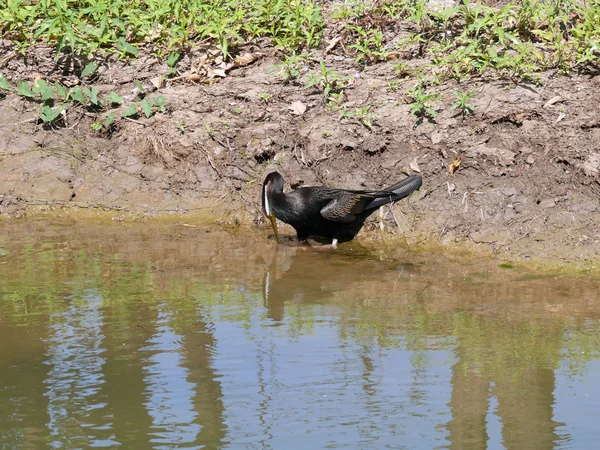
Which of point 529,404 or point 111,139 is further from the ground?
point 111,139

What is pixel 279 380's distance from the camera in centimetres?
505

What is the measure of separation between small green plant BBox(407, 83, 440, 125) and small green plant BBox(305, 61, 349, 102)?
2.40 ft

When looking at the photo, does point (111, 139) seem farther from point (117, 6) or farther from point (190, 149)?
point (117, 6)

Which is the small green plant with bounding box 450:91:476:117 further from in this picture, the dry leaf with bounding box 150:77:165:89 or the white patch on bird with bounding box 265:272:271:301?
the dry leaf with bounding box 150:77:165:89

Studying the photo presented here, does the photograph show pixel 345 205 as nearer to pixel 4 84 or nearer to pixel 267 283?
pixel 267 283


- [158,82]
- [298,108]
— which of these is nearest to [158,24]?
[158,82]

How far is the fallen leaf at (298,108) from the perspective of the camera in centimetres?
867

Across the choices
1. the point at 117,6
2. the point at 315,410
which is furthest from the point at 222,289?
the point at 117,6

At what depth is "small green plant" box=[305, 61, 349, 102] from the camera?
8.80 metres

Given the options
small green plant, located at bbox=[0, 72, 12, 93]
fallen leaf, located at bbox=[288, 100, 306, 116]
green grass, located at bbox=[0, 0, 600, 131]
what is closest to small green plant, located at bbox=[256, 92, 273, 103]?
green grass, located at bbox=[0, 0, 600, 131]

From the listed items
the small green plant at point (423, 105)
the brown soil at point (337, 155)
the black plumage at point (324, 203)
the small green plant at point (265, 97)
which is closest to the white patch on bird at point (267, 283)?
the black plumage at point (324, 203)

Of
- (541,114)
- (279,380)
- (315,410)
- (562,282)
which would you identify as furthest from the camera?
(541,114)

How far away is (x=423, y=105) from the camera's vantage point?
8.33m

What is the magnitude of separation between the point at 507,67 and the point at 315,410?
16.0 ft
